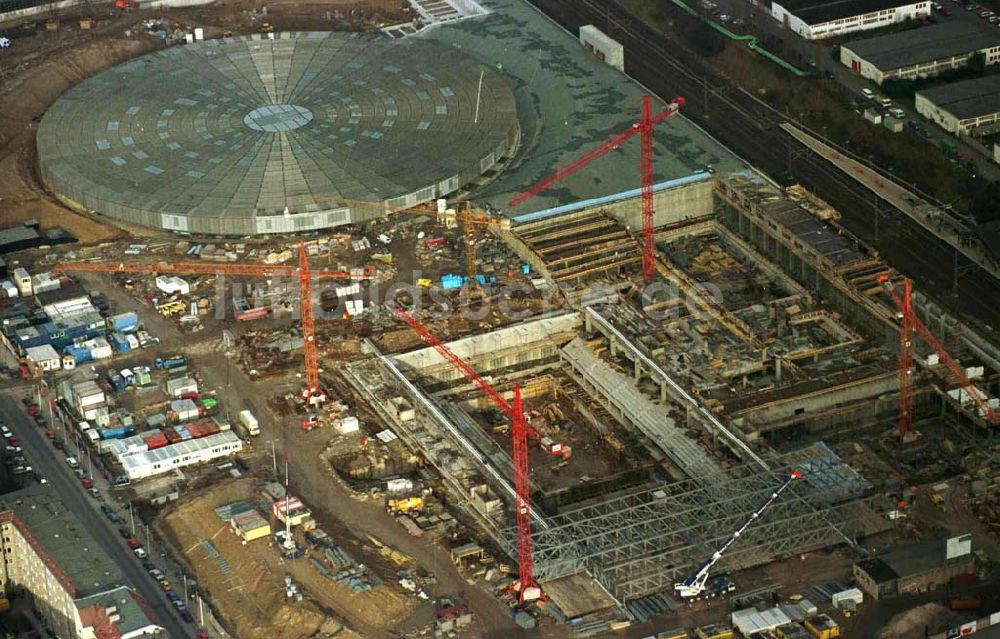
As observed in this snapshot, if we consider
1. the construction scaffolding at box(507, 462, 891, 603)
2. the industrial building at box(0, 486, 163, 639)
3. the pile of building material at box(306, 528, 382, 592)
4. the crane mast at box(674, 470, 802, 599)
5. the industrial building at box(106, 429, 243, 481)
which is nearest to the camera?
the industrial building at box(0, 486, 163, 639)

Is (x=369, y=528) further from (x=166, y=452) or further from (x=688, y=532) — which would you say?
(x=688, y=532)

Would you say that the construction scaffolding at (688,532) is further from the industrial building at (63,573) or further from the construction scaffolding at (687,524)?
the industrial building at (63,573)

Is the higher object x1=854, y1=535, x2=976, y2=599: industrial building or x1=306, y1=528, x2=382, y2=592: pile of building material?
x1=306, y1=528, x2=382, y2=592: pile of building material

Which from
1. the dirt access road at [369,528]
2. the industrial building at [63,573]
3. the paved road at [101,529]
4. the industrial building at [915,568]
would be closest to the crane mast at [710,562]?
the industrial building at [915,568]

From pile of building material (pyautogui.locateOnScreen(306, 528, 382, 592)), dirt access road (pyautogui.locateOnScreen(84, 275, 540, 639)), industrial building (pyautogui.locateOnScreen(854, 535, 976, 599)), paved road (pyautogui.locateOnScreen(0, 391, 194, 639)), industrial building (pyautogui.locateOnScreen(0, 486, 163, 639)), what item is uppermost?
industrial building (pyautogui.locateOnScreen(0, 486, 163, 639))

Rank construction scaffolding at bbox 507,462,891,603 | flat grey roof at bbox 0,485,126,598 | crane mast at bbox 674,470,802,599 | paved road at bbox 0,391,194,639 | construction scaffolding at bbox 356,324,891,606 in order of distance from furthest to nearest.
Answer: construction scaffolding at bbox 356,324,891,606 → construction scaffolding at bbox 507,462,891,603 → crane mast at bbox 674,470,802,599 → paved road at bbox 0,391,194,639 → flat grey roof at bbox 0,485,126,598

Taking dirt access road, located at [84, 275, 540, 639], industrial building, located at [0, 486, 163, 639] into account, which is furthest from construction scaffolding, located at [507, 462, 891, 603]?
industrial building, located at [0, 486, 163, 639]

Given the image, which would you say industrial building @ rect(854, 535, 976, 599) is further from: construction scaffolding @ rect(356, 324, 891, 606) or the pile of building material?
the pile of building material
